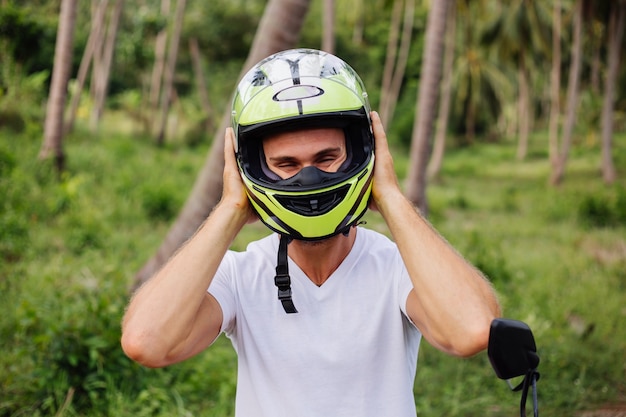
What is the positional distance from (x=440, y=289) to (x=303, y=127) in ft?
2.33

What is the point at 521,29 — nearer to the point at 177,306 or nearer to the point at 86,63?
the point at 86,63

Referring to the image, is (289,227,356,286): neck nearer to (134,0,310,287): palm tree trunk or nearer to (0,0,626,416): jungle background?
(0,0,626,416): jungle background

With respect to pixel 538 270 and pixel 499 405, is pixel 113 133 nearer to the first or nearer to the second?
pixel 538 270

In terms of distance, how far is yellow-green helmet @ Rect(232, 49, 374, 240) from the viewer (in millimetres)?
2211

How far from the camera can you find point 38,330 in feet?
17.6

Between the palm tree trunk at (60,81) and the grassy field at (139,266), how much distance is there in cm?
39

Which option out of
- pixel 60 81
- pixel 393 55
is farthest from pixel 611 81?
pixel 60 81

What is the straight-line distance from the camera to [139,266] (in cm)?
800

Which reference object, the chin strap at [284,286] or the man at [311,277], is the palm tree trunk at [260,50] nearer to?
the man at [311,277]

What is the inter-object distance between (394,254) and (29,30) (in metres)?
14.6

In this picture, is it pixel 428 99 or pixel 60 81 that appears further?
pixel 60 81

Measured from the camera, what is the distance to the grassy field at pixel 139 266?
4.73 meters

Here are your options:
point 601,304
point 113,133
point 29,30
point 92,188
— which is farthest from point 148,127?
point 601,304

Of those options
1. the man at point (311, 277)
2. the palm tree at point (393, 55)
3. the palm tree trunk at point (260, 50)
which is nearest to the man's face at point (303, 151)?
the man at point (311, 277)
